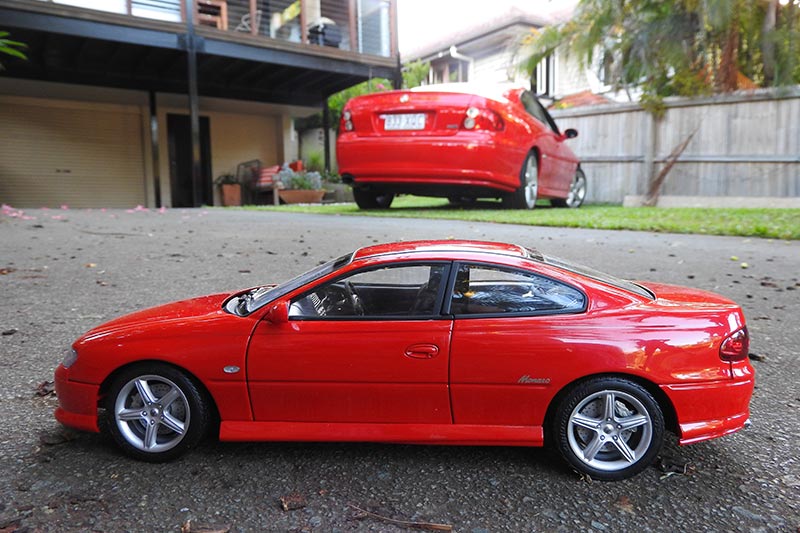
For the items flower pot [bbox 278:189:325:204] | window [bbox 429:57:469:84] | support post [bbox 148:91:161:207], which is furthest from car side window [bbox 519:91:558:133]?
window [bbox 429:57:469:84]

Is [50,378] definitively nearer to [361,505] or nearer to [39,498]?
[39,498]

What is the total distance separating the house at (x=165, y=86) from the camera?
1326 centimetres

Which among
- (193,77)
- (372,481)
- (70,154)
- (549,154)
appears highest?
(193,77)

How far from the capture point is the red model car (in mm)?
2258

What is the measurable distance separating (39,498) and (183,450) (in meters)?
0.48

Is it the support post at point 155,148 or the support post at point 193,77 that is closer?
the support post at point 193,77

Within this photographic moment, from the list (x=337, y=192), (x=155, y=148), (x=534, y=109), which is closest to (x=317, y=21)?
(x=337, y=192)

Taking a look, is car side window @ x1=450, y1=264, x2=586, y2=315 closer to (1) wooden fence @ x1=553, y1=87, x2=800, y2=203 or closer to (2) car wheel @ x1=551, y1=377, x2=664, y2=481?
(2) car wheel @ x1=551, y1=377, x2=664, y2=481

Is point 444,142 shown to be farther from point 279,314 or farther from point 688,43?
point 688,43

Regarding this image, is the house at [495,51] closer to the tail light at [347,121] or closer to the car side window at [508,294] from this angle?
the tail light at [347,121]

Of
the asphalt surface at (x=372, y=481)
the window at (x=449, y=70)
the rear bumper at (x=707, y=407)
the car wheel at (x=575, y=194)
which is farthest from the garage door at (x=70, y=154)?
the rear bumper at (x=707, y=407)

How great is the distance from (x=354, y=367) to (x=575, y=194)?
10.9 metres

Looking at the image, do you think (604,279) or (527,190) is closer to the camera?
(604,279)

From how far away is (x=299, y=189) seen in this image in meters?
16.4
